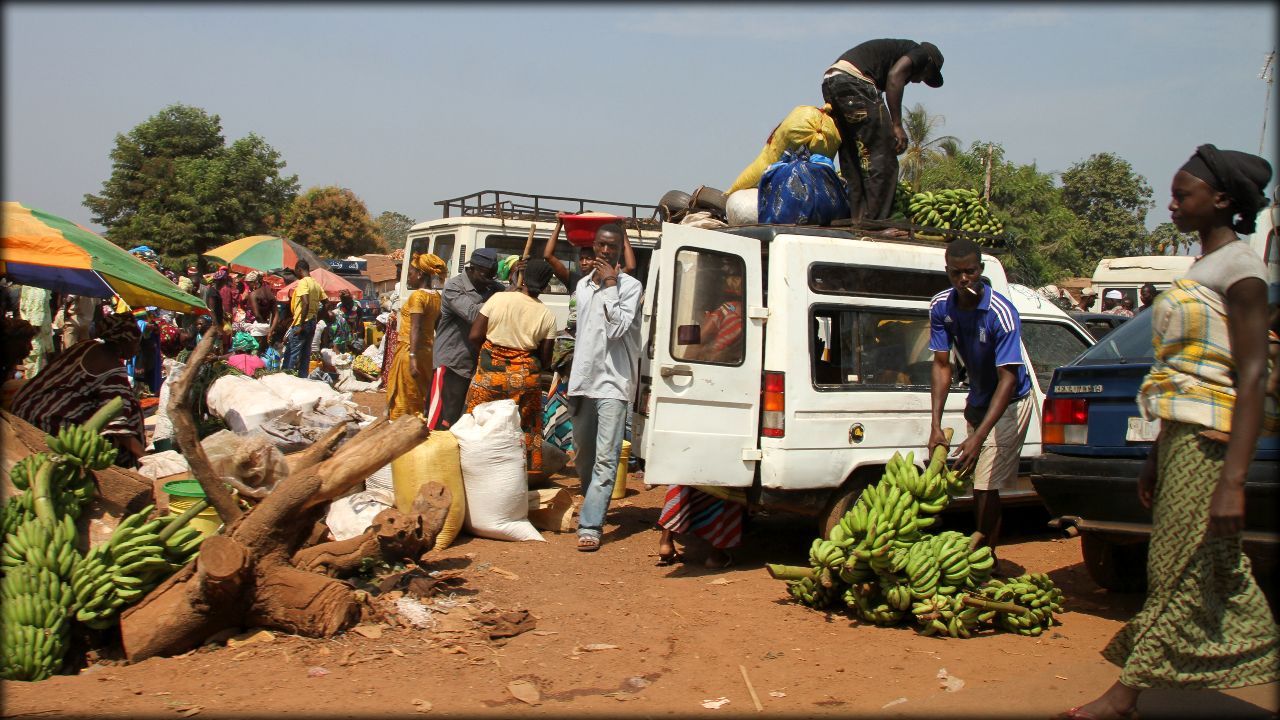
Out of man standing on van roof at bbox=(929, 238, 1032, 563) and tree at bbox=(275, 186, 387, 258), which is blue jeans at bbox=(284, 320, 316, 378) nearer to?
man standing on van roof at bbox=(929, 238, 1032, 563)

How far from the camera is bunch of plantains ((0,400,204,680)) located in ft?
14.0

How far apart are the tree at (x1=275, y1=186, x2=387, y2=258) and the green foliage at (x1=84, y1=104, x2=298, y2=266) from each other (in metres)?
10.0

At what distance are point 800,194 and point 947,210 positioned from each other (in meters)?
1.18

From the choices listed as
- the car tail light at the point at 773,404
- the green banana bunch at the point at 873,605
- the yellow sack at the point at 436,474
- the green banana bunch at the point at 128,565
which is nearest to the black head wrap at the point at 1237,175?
the green banana bunch at the point at 873,605

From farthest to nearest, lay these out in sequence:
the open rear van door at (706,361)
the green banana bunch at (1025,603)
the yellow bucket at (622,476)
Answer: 1. the yellow bucket at (622,476)
2. the open rear van door at (706,361)
3. the green banana bunch at (1025,603)

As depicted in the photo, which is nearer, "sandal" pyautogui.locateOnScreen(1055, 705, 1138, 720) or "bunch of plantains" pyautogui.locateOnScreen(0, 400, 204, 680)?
"sandal" pyautogui.locateOnScreen(1055, 705, 1138, 720)

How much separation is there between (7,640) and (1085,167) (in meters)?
38.7

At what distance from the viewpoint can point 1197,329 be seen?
3336 mm

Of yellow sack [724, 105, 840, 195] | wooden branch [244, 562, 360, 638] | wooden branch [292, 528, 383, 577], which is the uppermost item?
yellow sack [724, 105, 840, 195]

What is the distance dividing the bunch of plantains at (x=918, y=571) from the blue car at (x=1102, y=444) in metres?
0.45

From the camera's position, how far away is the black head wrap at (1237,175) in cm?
330

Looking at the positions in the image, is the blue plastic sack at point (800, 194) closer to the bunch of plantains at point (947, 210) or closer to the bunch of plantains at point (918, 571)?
the bunch of plantains at point (947, 210)

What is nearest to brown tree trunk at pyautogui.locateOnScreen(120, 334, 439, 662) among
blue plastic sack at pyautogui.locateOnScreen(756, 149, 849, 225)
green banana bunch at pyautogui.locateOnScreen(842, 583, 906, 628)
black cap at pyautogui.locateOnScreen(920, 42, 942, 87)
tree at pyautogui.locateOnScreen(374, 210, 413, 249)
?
green banana bunch at pyautogui.locateOnScreen(842, 583, 906, 628)

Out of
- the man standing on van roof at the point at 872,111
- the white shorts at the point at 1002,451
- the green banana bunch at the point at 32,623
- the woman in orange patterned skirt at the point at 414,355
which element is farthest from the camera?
the woman in orange patterned skirt at the point at 414,355
